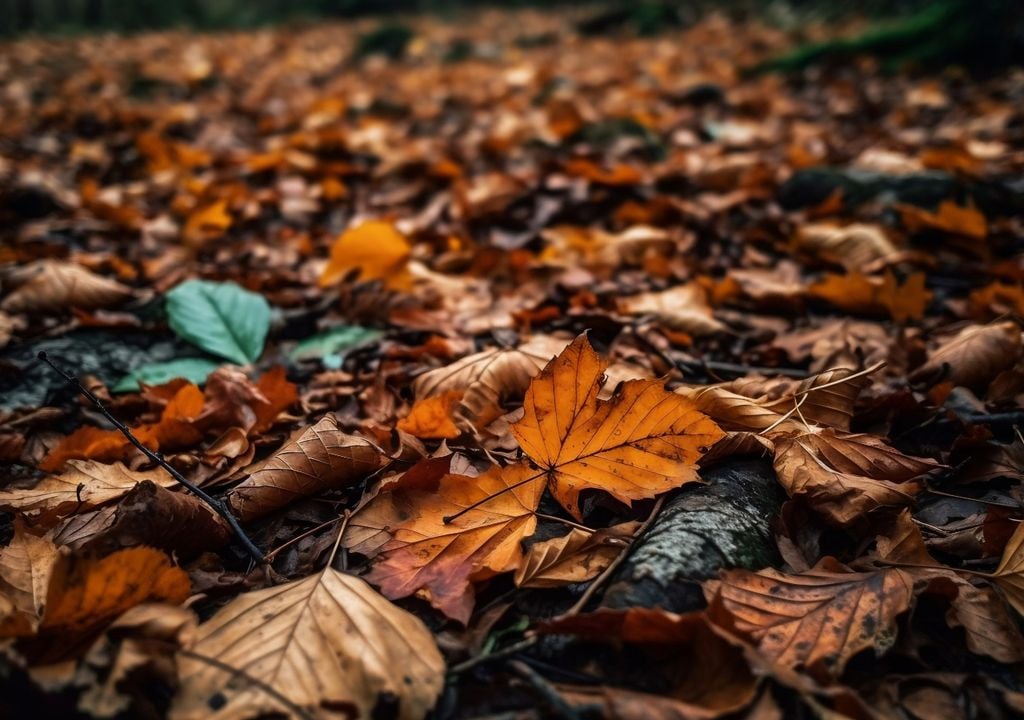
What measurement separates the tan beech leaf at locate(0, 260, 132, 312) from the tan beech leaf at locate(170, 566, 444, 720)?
4.87 feet

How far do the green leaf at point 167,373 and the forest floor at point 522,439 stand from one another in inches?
0.7

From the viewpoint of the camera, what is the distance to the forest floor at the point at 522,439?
0.78 meters

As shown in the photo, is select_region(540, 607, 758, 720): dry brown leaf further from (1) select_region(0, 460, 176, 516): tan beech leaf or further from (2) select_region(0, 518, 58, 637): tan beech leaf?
(1) select_region(0, 460, 176, 516): tan beech leaf

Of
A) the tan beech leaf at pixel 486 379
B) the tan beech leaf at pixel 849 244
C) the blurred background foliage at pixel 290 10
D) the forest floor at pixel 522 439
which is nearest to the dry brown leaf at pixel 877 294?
the forest floor at pixel 522 439

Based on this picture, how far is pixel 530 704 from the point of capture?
2.54ft

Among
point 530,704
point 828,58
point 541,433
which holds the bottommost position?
point 530,704

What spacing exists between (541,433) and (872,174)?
2391 mm

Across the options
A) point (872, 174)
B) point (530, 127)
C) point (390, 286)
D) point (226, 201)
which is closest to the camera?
point (390, 286)

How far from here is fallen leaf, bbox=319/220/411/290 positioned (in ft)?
6.79

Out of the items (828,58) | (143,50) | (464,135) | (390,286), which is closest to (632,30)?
(828,58)

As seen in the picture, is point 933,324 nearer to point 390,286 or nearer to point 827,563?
point 827,563

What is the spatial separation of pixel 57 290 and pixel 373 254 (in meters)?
0.95

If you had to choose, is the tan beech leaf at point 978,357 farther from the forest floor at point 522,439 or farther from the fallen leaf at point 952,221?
the fallen leaf at point 952,221

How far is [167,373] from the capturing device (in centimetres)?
162
